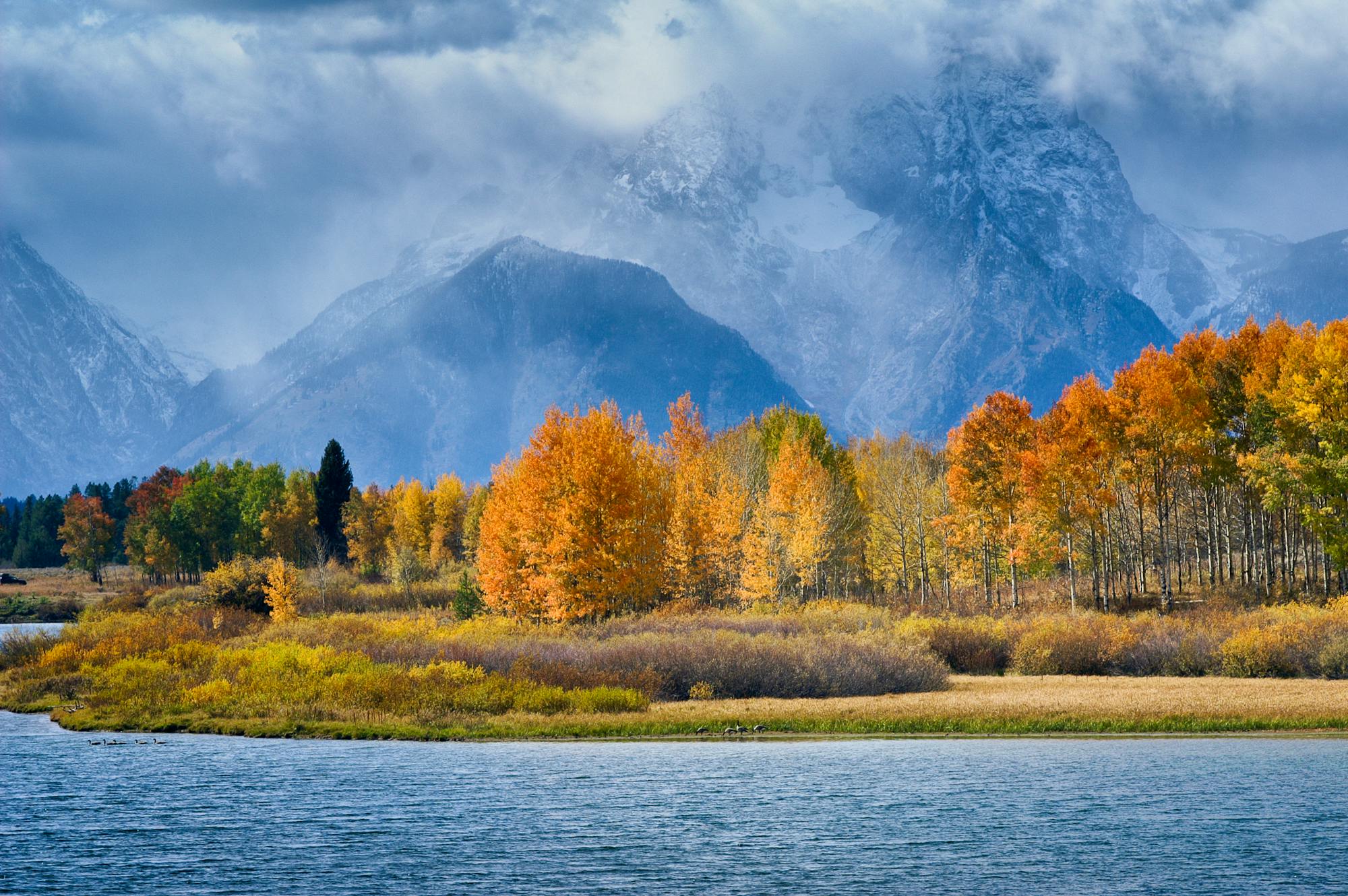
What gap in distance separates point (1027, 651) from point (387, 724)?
25489 millimetres

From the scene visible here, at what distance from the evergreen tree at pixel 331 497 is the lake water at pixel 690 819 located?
93060 millimetres

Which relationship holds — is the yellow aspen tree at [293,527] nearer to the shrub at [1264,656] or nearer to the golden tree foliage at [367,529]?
the golden tree foliage at [367,529]

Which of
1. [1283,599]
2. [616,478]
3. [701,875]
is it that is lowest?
[701,875]

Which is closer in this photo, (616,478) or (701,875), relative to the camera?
(701,875)

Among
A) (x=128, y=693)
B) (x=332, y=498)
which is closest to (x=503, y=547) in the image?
(x=128, y=693)

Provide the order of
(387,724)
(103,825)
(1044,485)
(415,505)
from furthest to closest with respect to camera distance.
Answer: (415,505) < (1044,485) < (387,724) < (103,825)

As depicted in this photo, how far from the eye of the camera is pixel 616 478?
182 ft

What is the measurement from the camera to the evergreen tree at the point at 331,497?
122 metres

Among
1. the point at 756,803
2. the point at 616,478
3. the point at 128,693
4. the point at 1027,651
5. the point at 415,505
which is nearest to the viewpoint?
the point at 756,803

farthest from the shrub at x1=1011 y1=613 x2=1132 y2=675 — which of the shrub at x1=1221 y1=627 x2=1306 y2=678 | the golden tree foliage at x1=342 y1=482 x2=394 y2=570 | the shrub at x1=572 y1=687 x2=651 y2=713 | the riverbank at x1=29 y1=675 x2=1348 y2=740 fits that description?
the golden tree foliage at x1=342 y1=482 x2=394 y2=570

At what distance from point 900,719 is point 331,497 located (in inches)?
3873

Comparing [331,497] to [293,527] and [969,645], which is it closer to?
[293,527]

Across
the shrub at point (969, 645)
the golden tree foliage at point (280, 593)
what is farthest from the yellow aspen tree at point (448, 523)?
the shrub at point (969, 645)

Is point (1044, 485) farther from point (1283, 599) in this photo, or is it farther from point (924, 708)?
point (924, 708)
